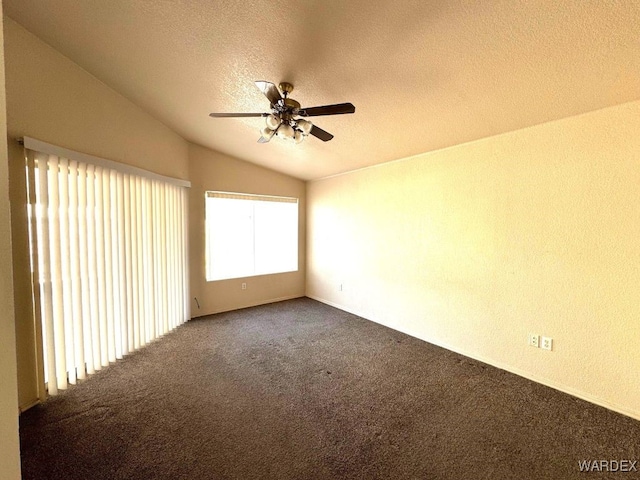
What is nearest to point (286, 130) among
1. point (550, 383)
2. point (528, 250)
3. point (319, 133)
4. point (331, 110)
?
point (319, 133)

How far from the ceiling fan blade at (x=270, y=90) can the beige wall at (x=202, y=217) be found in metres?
2.56

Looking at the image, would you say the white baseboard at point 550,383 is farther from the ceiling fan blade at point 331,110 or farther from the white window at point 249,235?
the white window at point 249,235

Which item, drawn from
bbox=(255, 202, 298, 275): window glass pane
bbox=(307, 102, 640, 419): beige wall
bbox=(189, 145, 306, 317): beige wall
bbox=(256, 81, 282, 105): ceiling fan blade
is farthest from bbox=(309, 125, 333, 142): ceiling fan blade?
bbox=(255, 202, 298, 275): window glass pane

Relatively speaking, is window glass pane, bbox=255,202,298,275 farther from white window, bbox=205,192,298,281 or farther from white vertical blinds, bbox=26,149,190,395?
white vertical blinds, bbox=26,149,190,395

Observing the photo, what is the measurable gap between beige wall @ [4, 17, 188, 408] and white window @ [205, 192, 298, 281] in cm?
159

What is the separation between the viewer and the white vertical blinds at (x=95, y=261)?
213 centimetres

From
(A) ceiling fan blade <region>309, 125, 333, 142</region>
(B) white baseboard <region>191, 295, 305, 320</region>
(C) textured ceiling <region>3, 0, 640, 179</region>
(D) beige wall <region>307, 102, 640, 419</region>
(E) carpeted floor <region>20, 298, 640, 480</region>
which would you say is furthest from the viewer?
(B) white baseboard <region>191, 295, 305, 320</region>

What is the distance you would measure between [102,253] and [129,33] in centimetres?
194

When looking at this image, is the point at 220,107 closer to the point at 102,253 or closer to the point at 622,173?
the point at 102,253

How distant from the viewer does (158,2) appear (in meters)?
1.59

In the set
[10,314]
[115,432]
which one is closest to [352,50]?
[10,314]

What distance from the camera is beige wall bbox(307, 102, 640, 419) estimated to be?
205cm

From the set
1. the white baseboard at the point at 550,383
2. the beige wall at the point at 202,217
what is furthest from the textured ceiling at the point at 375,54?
the white baseboard at the point at 550,383

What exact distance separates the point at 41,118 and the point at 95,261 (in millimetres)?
1268
